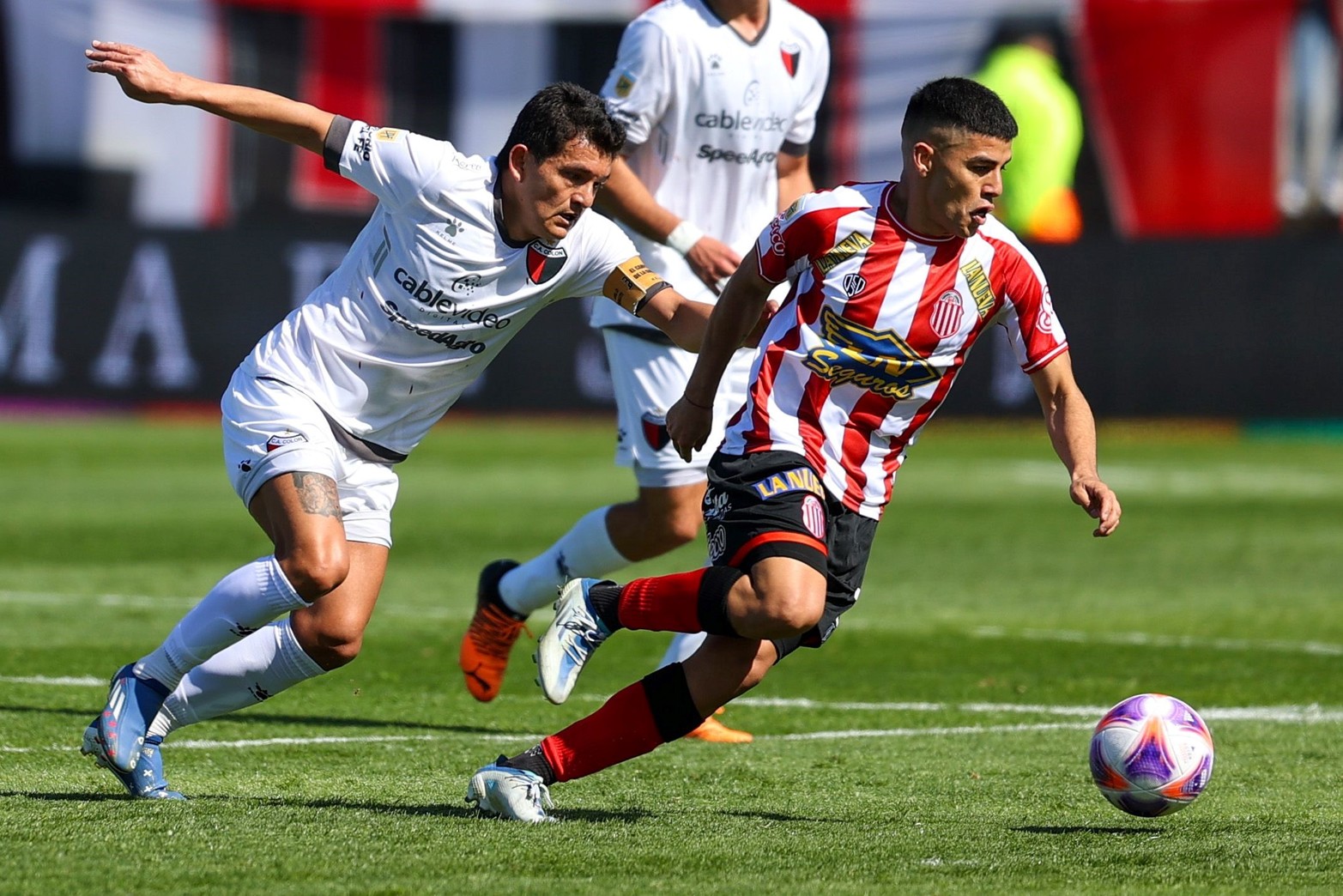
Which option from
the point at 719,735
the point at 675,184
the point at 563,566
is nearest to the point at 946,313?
the point at 719,735

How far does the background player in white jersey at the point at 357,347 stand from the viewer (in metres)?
5.23

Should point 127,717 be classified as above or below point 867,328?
below

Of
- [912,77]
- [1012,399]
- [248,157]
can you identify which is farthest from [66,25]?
[1012,399]

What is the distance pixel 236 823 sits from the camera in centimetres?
484

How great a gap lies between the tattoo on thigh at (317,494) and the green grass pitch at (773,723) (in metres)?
0.72

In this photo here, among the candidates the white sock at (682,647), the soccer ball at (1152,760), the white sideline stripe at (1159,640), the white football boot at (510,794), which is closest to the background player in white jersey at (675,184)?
the white sock at (682,647)

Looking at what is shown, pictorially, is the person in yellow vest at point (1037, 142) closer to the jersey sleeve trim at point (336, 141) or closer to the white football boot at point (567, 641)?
the jersey sleeve trim at point (336, 141)

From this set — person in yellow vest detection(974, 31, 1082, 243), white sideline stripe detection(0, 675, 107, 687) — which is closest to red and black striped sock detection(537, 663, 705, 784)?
white sideline stripe detection(0, 675, 107, 687)

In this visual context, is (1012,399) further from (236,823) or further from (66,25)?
(236,823)

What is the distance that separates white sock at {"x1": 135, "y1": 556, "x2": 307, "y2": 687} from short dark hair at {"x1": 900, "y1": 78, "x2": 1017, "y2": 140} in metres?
1.92

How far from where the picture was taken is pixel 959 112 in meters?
5.08

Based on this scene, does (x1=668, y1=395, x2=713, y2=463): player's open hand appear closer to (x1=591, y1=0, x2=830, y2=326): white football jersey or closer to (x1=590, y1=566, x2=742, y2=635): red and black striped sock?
(x1=590, y1=566, x2=742, y2=635): red and black striped sock

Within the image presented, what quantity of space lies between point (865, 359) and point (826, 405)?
0.15 m

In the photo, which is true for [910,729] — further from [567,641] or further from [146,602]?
[146,602]
